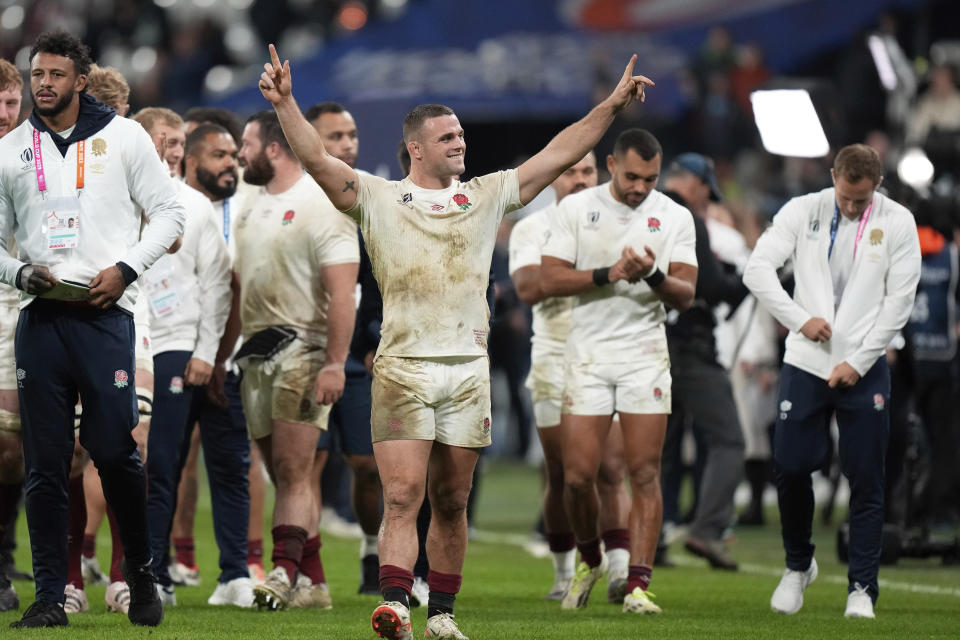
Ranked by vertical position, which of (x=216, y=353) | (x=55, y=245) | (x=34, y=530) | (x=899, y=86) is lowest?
(x=34, y=530)

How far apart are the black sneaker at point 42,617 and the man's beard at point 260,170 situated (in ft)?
8.42

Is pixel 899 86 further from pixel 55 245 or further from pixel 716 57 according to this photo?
pixel 55 245

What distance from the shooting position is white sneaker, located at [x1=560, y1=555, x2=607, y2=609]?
30.2 feet

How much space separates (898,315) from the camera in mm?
9023

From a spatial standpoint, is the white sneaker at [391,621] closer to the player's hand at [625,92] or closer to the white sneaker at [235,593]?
the white sneaker at [235,593]

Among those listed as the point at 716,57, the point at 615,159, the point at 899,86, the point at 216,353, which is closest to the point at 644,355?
the point at 615,159

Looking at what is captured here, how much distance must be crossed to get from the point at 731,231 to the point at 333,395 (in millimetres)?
4793

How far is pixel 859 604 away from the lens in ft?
29.1

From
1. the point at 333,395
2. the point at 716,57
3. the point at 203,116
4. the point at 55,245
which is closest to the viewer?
the point at 55,245

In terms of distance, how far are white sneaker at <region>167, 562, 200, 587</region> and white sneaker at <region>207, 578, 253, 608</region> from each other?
116 centimetres

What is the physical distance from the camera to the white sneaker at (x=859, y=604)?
8.83 metres

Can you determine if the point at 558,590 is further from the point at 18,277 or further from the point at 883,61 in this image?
the point at 883,61

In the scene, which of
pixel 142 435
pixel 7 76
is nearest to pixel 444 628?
pixel 142 435

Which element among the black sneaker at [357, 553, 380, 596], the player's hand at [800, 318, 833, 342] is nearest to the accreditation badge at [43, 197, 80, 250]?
the black sneaker at [357, 553, 380, 596]
